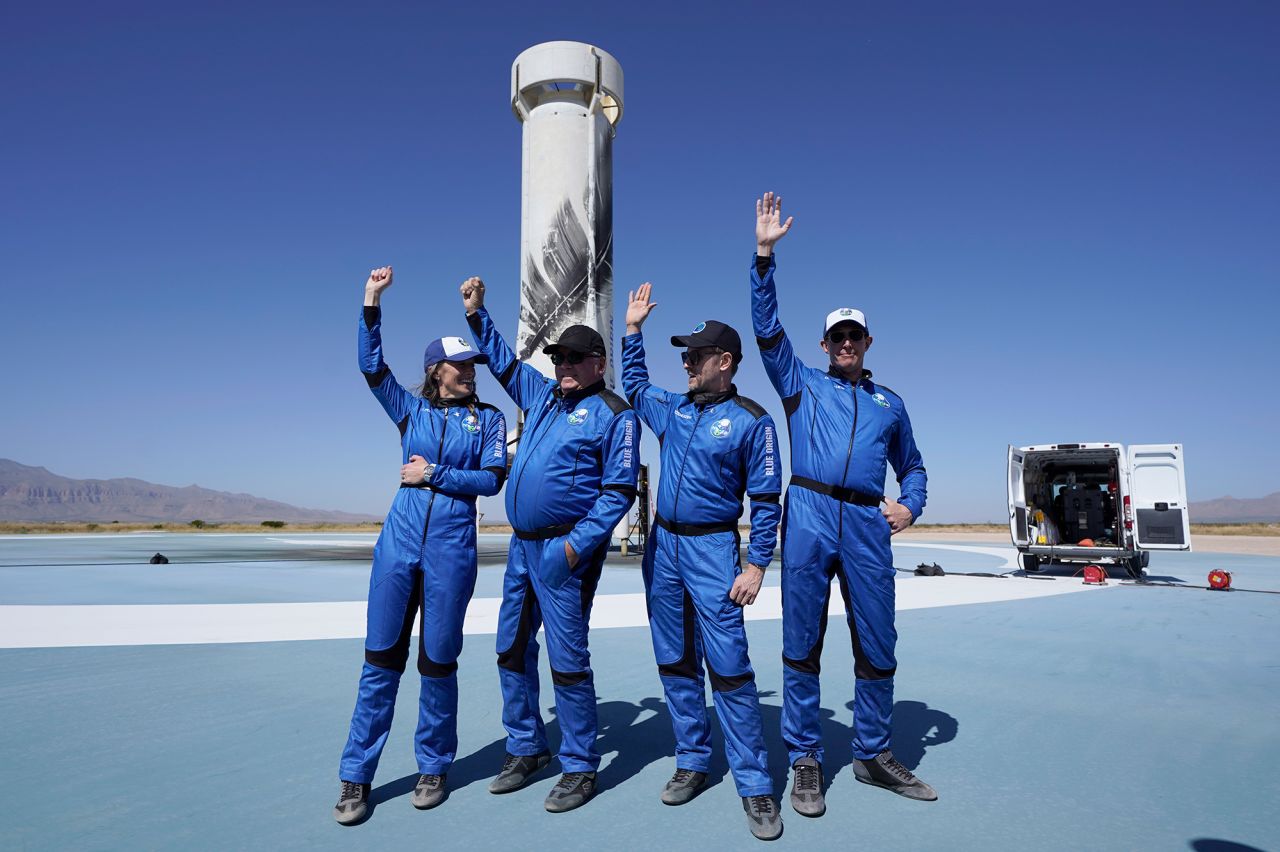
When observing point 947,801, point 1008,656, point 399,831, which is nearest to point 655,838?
point 399,831

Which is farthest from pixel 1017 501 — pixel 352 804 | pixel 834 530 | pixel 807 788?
pixel 352 804

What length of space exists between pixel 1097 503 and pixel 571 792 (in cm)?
1471

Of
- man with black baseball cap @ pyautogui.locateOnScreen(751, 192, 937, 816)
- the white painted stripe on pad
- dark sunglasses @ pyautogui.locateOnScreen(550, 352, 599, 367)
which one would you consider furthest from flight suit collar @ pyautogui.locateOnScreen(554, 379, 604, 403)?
the white painted stripe on pad

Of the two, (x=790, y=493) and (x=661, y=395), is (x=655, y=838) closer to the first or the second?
(x=790, y=493)

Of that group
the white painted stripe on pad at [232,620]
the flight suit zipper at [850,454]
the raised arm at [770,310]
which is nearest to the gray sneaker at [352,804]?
the flight suit zipper at [850,454]

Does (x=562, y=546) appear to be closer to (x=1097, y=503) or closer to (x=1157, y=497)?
(x=1157, y=497)

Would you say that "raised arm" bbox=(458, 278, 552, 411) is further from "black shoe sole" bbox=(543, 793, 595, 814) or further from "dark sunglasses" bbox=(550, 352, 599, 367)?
"black shoe sole" bbox=(543, 793, 595, 814)

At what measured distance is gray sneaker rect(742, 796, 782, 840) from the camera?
9.84 feet

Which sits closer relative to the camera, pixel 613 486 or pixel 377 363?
pixel 613 486

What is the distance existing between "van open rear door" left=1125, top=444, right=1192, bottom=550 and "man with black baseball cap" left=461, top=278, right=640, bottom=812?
12770 mm

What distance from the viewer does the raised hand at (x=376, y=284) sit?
4074mm

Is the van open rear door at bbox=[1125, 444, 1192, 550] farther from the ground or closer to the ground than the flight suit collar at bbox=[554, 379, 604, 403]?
closer to the ground

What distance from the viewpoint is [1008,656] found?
638 cm

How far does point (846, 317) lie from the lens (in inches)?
159
